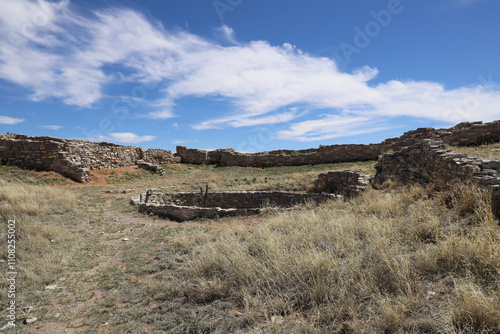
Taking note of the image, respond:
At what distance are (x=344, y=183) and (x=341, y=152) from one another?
12.7m

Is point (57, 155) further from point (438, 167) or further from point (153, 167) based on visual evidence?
point (438, 167)

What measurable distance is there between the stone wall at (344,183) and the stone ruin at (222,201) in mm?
1083

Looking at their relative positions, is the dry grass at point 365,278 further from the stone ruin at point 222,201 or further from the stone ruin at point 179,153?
the stone ruin at point 179,153

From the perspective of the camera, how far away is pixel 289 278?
388 cm

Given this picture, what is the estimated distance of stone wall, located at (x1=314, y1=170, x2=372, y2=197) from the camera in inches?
461

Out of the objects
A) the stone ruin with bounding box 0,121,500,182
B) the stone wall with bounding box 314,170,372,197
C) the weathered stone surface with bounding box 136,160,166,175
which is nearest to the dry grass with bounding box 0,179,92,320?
the stone ruin with bounding box 0,121,500,182

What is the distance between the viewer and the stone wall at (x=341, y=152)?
42.2 feet

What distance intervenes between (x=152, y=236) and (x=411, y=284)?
7.26 metres

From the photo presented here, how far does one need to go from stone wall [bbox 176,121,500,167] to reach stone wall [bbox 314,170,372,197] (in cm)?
540
